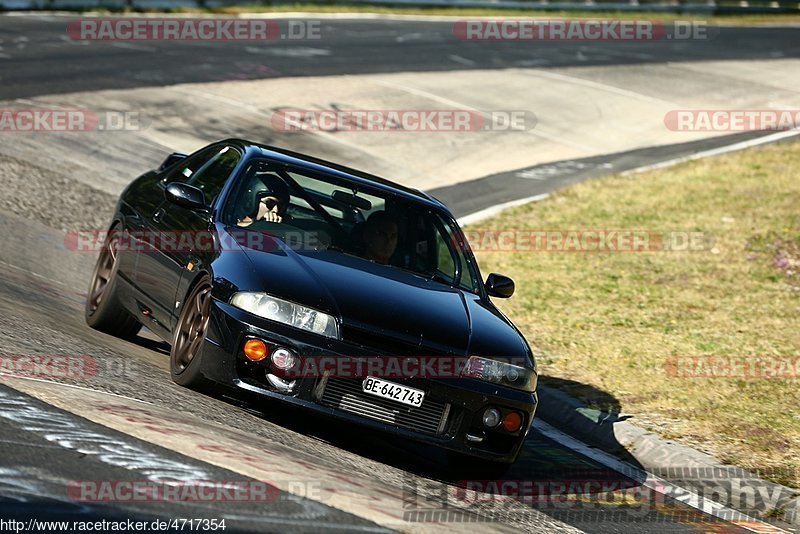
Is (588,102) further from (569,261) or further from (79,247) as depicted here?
(79,247)

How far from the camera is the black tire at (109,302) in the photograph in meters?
8.98

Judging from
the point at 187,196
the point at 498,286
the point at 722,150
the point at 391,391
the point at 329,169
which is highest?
the point at 329,169

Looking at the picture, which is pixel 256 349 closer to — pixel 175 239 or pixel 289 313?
pixel 289 313

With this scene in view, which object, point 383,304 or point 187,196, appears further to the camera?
point 187,196

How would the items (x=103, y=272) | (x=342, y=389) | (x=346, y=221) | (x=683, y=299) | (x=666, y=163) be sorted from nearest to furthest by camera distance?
(x=342, y=389), (x=346, y=221), (x=103, y=272), (x=683, y=299), (x=666, y=163)

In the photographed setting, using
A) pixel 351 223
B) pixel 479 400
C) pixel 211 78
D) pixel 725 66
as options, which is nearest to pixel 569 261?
pixel 351 223

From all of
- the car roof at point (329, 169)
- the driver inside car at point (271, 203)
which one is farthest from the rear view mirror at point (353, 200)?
the driver inside car at point (271, 203)

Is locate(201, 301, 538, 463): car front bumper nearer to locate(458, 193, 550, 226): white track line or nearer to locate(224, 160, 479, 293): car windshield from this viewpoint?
locate(224, 160, 479, 293): car windshield

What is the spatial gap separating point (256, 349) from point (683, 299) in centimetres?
749

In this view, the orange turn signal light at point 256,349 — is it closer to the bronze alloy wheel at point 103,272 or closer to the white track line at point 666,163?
the bronze alloy wheel at point 103,272

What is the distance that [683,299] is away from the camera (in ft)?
43.7

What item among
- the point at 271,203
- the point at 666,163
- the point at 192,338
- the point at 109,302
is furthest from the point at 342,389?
the point at 666,163

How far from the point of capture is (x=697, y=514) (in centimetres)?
758

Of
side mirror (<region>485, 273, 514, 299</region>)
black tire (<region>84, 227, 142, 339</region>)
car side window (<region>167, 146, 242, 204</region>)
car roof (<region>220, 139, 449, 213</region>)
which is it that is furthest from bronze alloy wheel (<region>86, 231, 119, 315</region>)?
side mirror (<region>485, 273, 514, 299</region>)
